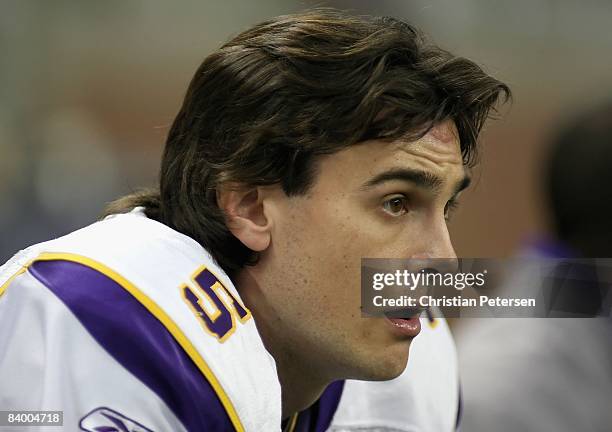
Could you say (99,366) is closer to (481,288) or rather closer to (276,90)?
(276,90)

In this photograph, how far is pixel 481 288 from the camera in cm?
125

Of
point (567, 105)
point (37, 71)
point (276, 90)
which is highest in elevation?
point (276, 90)

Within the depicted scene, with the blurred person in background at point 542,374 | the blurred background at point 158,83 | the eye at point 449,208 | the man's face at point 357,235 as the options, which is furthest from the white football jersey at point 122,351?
the blurred background at point 158,83

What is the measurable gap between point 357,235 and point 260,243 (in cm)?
13

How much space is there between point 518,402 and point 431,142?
1.95ft

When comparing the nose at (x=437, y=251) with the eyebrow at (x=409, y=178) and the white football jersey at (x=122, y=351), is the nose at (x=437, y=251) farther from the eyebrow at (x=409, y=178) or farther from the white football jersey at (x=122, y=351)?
the white football jersey at (x=122, y=351)

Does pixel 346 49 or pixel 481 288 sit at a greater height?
pixel 346 49

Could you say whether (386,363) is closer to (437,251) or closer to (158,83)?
(437,251)

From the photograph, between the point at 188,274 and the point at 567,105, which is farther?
the point at 567,105

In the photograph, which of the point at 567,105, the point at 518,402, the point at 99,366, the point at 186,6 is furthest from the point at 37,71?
the point at 99,366

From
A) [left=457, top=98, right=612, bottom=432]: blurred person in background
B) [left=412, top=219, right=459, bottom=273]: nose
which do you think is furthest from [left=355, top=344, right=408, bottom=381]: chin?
[left=457, top=98, right=612, bottom=432]: blurred person in background

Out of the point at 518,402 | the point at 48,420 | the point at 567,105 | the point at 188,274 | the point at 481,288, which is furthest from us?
the point at 567,105

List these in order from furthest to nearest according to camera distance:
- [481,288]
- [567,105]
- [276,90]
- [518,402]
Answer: [567,105] < [518,402] < [481,288] < [276,90]

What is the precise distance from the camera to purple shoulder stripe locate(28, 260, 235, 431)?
91 cm
